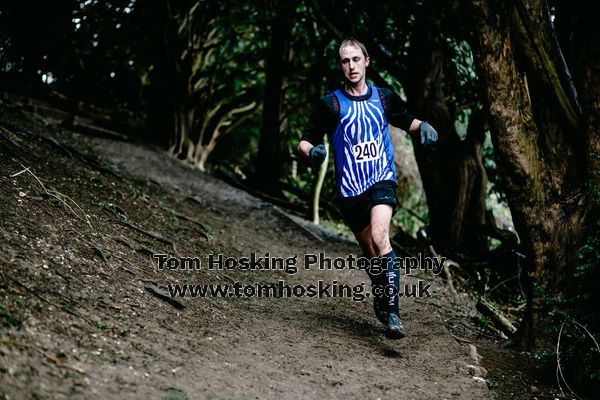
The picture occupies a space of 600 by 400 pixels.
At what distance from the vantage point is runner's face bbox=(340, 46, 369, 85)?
14.5ft

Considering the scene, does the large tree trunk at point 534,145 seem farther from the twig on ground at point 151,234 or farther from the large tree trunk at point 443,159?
the large tree trunk at point 443,159

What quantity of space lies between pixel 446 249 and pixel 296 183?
24.5 ft

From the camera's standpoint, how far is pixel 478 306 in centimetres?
606

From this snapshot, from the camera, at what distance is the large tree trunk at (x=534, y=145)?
4.29 metres

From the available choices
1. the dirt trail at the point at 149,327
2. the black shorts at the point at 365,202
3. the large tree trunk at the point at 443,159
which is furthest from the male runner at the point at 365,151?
the large tree trunk at the point at 443,159

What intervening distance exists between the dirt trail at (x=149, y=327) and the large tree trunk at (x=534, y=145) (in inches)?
36.5

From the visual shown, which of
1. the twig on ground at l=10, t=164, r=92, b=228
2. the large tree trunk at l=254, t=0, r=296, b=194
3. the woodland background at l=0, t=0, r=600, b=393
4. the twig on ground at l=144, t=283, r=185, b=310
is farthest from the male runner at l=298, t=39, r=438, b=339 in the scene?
the large tree trunk at l=254, t=0, r=296, b=194

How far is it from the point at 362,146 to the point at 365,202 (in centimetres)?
42

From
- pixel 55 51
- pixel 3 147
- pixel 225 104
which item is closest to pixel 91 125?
pixel 55 51

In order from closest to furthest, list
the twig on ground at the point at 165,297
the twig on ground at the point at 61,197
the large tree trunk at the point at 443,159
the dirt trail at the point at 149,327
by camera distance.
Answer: the dirt trail at the point at 149,327, the twig on ground at the point at 165,297, the twig on ground at the point at 61,197, the large tree trunk at the point at 443,159

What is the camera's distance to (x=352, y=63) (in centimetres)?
443

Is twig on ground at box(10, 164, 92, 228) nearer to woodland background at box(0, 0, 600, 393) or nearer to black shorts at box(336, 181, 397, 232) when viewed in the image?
black shorts at box(336, 181, 397, 232)

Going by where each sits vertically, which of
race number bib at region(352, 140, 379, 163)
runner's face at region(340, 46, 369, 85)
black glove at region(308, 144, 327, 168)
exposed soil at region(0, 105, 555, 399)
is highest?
runner's face at region(340, 46, 369, 85)

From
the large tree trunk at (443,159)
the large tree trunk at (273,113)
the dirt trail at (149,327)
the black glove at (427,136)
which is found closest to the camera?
the dirt trail at (149,327)
